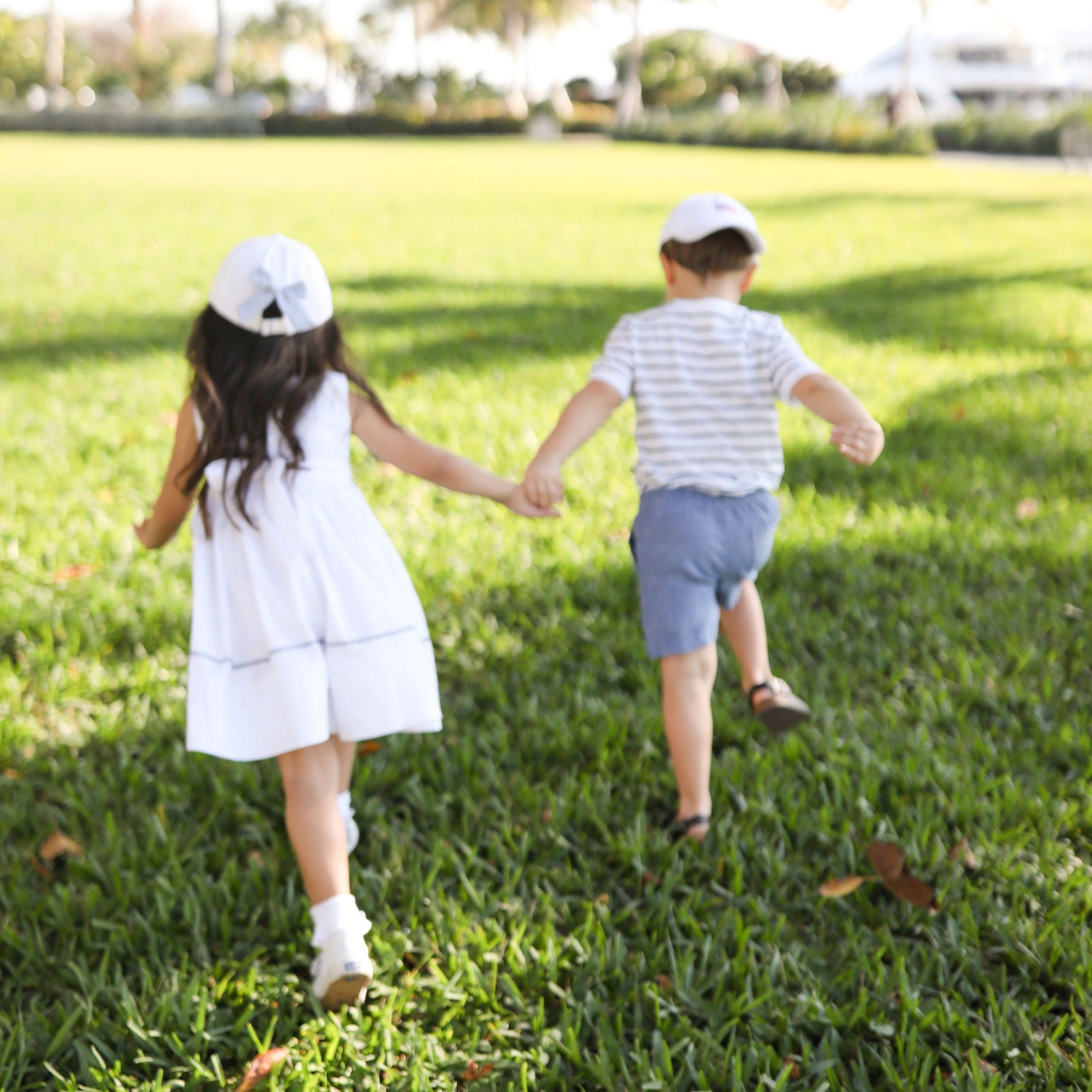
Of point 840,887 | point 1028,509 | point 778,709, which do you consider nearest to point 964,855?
point 840,887

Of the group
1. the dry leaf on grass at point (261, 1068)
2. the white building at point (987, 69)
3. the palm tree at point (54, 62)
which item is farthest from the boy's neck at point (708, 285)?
the white building at point (987, 69)

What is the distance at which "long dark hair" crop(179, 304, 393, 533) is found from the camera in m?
2.06

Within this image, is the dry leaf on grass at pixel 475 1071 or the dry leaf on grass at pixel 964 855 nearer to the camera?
the dry leaf on grass at pixel 475 1071

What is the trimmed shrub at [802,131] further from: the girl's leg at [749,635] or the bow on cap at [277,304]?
the bow on cap at [277,304]

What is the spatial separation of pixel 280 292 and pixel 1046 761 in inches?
80.4

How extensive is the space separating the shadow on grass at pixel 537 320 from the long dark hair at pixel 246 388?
12.8ft

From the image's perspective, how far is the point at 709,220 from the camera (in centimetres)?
222

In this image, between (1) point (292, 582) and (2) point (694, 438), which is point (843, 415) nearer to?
(2) point (694, 438)

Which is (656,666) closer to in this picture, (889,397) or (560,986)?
(560,986)

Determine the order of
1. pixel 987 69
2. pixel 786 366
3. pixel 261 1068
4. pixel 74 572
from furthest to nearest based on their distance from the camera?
1. pixel 987 69
2. pixel 74 572
3. pixel 786 366
4. pixel 261 1068

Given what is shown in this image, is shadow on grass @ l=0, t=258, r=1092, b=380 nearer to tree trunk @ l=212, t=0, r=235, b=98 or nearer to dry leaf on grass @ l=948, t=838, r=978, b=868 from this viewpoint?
dry leaf on grass @ l=948, t=838, r=978, b=868

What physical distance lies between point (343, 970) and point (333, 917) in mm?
113

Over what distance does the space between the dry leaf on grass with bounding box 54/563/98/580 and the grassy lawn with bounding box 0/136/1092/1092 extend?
1 cm

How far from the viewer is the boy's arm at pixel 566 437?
225 cm
